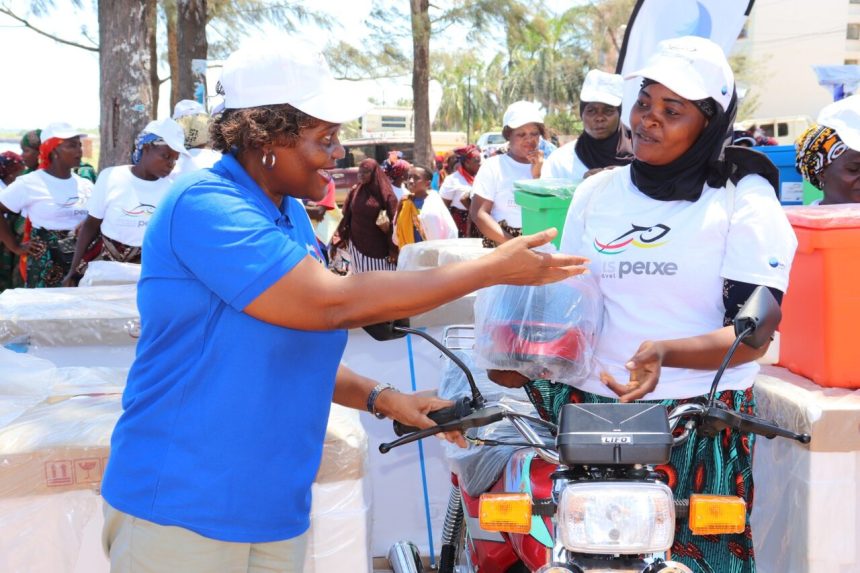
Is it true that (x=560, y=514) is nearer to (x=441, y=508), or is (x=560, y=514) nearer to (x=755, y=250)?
(x=755, y=250)

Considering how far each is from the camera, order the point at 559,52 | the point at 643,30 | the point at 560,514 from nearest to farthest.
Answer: the point at 560,514, the point at 643,30, the point at 559,52

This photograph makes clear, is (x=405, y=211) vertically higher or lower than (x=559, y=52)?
lower

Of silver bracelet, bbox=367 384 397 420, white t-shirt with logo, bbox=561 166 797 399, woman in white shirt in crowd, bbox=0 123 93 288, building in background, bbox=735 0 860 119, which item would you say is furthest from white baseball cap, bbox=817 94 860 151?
building in background, bbox=735 0 860 119

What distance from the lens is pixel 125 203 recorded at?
6.27 metres

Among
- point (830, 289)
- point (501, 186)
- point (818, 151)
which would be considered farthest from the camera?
point (501, 186)

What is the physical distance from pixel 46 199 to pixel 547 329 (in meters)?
6.65

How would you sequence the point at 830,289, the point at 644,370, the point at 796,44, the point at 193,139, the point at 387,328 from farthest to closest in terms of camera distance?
the point at 796,44 → the point at 193,139 → the point at 830,289 → the point at 644,370 → the point at 387,328

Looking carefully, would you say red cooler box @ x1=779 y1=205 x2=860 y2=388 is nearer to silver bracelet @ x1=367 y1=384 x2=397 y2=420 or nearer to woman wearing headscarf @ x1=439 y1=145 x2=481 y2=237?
silver bracelet @ x1=367 y1=384 x2=397 y2=420

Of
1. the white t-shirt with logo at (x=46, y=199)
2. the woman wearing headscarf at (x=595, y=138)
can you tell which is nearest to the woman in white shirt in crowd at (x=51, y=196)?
the white t-shirt with logo at (x=46, y=199)

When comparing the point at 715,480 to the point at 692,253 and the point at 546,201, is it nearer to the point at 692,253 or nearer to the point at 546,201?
the point at 692,253

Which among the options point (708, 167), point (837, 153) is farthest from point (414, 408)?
point (837, 153)

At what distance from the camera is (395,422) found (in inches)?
95.0

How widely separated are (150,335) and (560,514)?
2.95 ft

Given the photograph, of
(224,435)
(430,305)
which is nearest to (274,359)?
(224,435)
